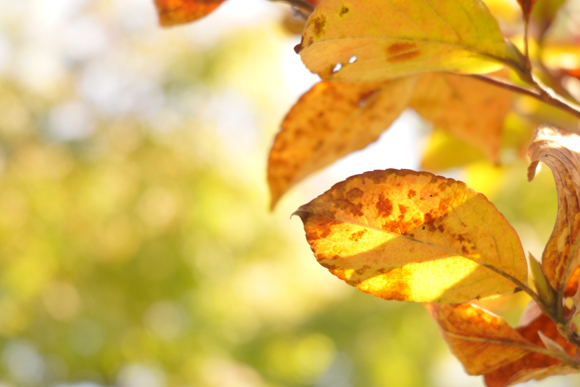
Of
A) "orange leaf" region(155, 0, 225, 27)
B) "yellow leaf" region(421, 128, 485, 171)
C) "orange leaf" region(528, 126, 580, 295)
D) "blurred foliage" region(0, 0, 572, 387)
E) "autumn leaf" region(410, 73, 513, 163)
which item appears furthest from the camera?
"blurred foliage" region(0, 0, 572, 387)

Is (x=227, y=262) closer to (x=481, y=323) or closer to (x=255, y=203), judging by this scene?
(x=255, y=203)

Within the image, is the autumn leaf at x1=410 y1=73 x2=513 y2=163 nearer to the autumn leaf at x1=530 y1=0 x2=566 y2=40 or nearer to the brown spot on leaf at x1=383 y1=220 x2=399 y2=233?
the autumn leaf at x1=530 y1=0 x2=566 y2=40

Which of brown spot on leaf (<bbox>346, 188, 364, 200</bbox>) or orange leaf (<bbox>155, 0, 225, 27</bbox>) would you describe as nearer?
brown spot on leaf (<bbox>346, 188, 364, 200</bbox>)

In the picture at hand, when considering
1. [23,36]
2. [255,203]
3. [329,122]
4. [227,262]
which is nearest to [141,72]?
[23,36]

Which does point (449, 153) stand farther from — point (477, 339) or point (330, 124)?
point (477, 339)

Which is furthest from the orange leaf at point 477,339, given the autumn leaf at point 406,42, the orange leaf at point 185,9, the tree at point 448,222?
the orange leaf at point 185,9

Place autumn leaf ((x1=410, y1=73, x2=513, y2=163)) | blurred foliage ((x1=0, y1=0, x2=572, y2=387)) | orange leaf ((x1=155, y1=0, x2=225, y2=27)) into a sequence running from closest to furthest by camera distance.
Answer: orange leaf ((x1=155, y1=0, x2=225, y2=27)), autumn leaf ((x1=410, y1=73, x2=513, y2=163)), blurred foliage ((x1=0, y1=0, x2=572, y2=387))

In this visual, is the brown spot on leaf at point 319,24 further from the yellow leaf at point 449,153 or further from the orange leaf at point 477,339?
the yellow leaf at point 449,153

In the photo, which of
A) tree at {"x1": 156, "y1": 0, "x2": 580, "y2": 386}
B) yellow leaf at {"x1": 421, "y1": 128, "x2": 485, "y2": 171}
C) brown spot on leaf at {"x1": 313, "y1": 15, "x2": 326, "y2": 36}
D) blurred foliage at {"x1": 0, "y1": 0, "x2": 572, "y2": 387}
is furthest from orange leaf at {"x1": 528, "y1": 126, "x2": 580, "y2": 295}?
blurred foliage at {"x1": 0, "y1": 0, "x2": 572, "y2": 387}
